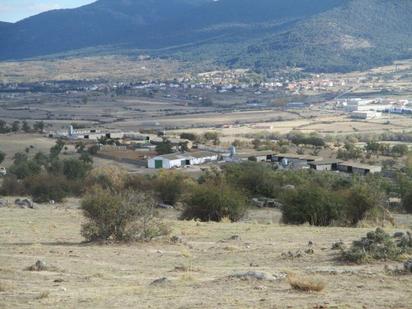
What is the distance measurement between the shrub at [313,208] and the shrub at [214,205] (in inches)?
80.8

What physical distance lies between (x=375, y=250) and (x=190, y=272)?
3.73 metres

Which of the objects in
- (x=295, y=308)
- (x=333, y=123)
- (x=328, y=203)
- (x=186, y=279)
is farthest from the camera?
(x=333, y=123)

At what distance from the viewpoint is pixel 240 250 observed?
18.4 m

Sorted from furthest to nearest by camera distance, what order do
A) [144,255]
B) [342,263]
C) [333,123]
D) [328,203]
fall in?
[333,123] → [328,203] → [144,255] → [342,263]

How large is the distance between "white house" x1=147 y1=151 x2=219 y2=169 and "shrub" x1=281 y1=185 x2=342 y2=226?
32547 mm

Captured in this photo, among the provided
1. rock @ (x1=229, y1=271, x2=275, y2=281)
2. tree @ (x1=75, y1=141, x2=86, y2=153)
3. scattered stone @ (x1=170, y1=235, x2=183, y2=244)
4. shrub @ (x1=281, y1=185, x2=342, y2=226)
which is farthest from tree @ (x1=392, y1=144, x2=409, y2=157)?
rock @ (x1=229, y1=271, x2=275, y2=281)

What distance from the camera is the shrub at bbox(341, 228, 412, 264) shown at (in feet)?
51.3

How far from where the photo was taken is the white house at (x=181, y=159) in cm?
6096

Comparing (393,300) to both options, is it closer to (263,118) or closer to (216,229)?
(216,229)

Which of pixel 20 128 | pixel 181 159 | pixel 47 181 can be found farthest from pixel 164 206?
pixel 20 128

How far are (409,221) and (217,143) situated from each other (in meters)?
50.2

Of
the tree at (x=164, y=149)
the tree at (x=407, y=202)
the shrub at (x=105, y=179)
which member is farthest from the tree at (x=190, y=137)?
the tree at (x=407, y=202)

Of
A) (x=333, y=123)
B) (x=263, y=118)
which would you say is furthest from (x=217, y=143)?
(x=263, y=118)

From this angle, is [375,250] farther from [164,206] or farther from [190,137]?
[190,137]
